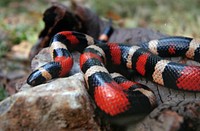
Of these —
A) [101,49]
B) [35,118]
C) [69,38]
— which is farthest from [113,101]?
[69,38]

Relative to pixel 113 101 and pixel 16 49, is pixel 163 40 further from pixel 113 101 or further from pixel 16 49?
pixel 16 49

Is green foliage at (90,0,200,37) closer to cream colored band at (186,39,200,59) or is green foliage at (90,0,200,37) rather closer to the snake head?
cream colored band at (186,39,200,59)

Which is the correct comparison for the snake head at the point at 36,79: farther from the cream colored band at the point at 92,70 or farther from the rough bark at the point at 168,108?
the rough bark at the point at 168,108

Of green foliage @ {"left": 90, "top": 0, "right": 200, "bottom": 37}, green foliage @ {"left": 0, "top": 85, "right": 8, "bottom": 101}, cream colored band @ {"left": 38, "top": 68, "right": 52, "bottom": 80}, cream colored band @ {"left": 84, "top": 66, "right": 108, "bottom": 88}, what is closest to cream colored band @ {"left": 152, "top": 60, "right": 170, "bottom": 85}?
cream colored band @ {"left": 84, "top": 66, "right": 108, "bottom": 88}

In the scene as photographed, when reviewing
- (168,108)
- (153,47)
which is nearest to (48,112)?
(168,108)

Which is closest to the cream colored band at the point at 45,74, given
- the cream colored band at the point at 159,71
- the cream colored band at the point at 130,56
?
the cream colored band at the point at 130,56
